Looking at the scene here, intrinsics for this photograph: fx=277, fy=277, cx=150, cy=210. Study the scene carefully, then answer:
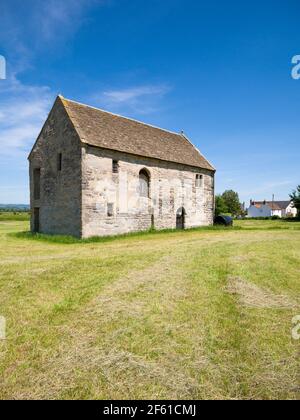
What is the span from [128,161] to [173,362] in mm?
17721

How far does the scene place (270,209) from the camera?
8588 centimetres

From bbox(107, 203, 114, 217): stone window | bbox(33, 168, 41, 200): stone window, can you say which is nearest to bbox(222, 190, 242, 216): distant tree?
bbox(33, 168, 41, 200): stone window

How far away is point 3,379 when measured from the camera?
3.59m

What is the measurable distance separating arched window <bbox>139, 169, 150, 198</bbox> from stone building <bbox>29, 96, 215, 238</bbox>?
0.08m

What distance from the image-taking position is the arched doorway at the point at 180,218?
990 inches

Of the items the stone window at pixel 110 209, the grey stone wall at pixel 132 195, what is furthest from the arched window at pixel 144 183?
the stone window at pixel 110 209

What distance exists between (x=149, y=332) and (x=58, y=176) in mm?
17072

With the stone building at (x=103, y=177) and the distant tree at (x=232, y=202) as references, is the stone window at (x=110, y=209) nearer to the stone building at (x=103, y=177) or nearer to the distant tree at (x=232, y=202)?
the stone building at (x=103, y=177)

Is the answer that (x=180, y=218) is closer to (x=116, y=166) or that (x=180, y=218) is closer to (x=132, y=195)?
(x=132, y=195)

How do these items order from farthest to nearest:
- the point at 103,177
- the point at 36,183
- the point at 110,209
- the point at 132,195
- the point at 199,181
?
1. the point at 199,181
2. the point at 36,183
3. the point at 132,195
4. the point at 110,209
5. the point at 103,177

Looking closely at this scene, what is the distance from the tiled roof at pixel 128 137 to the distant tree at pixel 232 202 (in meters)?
59.6

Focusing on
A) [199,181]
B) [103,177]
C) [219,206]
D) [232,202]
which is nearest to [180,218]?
[199,181]

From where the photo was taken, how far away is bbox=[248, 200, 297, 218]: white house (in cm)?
8643

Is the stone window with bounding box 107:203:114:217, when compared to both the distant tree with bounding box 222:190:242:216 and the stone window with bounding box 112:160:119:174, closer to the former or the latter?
the stone window with bounding box 112:160:119:174
